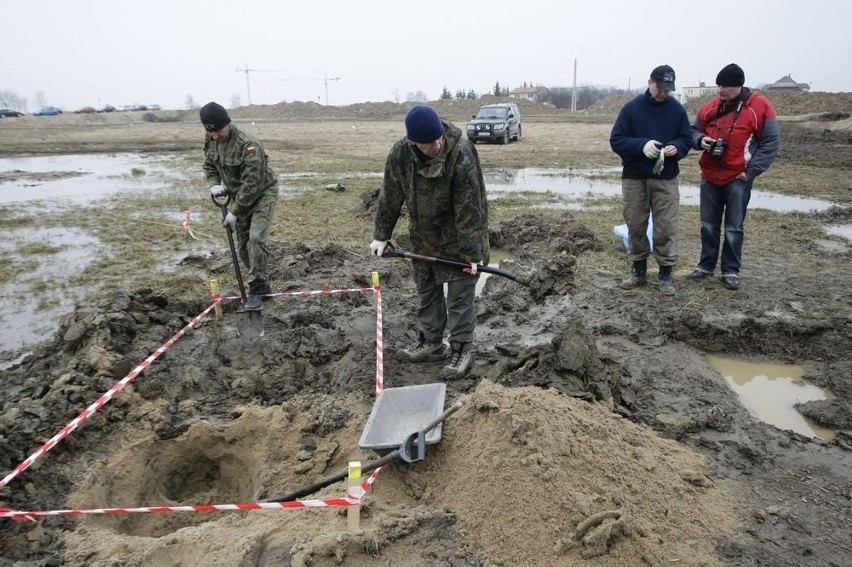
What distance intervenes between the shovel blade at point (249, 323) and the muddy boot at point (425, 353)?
150 cm

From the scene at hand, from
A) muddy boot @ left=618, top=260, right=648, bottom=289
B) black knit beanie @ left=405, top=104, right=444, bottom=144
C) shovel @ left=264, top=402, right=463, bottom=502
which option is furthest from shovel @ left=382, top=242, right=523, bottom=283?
muddy boot @ left=618, top=260, right=648, bottom=289

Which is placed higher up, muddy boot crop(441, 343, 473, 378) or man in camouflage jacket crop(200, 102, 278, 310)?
man in camouflage jacket crop(200, 102, 278, 310)

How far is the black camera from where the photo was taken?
18.2 ft

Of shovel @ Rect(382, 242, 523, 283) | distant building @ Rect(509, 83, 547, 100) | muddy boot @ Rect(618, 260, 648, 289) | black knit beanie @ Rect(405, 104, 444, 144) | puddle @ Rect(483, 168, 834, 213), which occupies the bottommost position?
muddy boot @ Rect(618, 260, 648, 289)

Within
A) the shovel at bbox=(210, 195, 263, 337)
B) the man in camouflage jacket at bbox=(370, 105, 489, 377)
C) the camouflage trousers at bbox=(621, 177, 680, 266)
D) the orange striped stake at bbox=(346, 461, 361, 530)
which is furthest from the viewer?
the camouflage trousers at bbox=(621, 177, 680, 266)

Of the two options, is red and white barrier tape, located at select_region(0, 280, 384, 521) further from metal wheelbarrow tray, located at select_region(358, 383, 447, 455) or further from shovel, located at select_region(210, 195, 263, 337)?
shovel, located at select_region(210, 195, 263, 337)

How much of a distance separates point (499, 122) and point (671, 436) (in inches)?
810

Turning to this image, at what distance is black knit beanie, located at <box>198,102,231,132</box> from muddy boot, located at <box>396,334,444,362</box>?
2.75m

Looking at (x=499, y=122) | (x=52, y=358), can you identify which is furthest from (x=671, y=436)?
(x=499, y=122)

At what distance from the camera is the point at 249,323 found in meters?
5.16

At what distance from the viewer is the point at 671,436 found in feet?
11.4

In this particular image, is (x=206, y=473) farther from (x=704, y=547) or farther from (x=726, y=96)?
(x=726, y=96)

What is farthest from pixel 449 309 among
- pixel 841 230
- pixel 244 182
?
pixel 841 230

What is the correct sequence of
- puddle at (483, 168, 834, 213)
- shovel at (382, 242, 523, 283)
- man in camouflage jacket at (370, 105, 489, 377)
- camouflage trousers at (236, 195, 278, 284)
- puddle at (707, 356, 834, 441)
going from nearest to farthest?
man in camouflage jacket at (370, 105, 489, 377), puddle at (707, 356, 834, 441), shovel at (382, 242, 523, 283), camouflage trousers at (236, 195, 278, 284), puddle at (483, 168, 834, 213)
